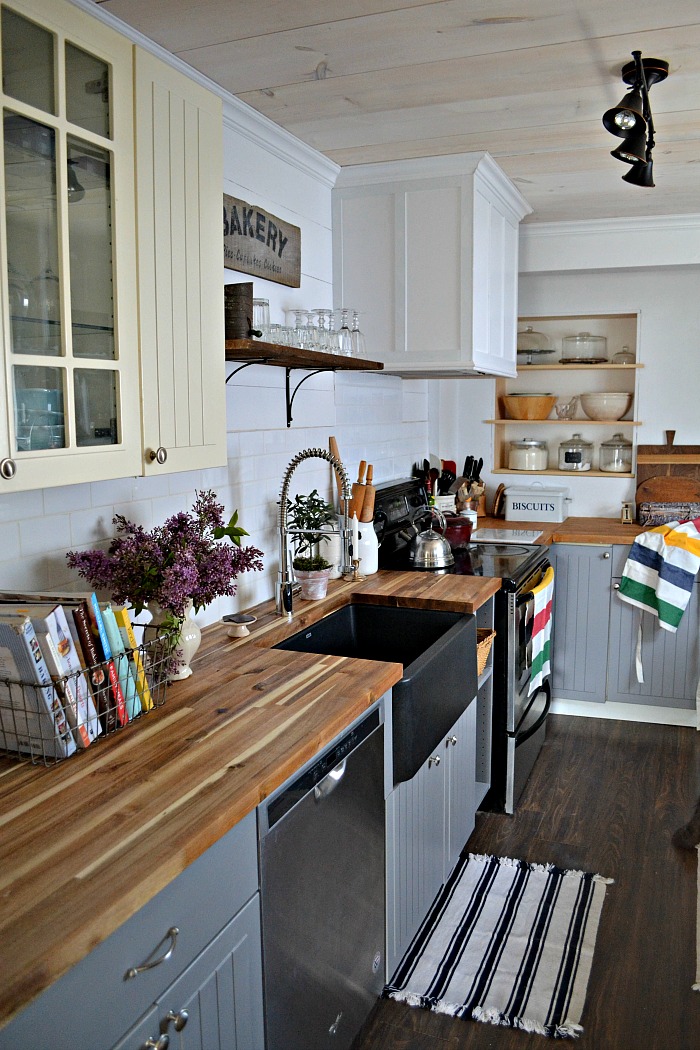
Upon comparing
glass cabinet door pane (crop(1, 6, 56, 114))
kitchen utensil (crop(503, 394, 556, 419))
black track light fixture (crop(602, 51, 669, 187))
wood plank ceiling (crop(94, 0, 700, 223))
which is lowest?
kitchen utensil (crop(503, 394, 556, 419))

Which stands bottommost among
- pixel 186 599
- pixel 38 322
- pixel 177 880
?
pixel 177 880

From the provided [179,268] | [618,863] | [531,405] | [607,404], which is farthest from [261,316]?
[607,404]

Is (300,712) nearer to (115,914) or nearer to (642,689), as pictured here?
(115,914)

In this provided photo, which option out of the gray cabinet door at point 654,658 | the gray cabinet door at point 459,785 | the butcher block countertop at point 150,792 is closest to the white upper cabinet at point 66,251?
the butcher block countertop at point 150,792

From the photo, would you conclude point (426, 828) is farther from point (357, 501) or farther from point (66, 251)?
point (66, 251)

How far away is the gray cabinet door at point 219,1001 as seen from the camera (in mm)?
1236

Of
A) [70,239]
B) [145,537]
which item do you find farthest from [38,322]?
[145,537]

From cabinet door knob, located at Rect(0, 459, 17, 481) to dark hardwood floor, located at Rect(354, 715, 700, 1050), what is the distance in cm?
163

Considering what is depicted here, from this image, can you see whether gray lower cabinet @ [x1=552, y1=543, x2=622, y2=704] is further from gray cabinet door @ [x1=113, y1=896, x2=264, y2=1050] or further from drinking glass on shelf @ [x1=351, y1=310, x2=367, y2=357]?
gray cabinet door @ [x1=113, y1=896, x2=264, y2=1050]

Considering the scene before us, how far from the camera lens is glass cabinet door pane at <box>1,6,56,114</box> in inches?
51.9

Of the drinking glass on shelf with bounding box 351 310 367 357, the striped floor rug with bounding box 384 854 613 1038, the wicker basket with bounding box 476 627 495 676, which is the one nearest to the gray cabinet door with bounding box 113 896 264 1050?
the striped floor rug with bounding box 384 854 613 1038

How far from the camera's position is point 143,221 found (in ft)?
5.39

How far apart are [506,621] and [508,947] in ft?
3.51

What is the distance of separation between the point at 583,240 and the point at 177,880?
377cm
